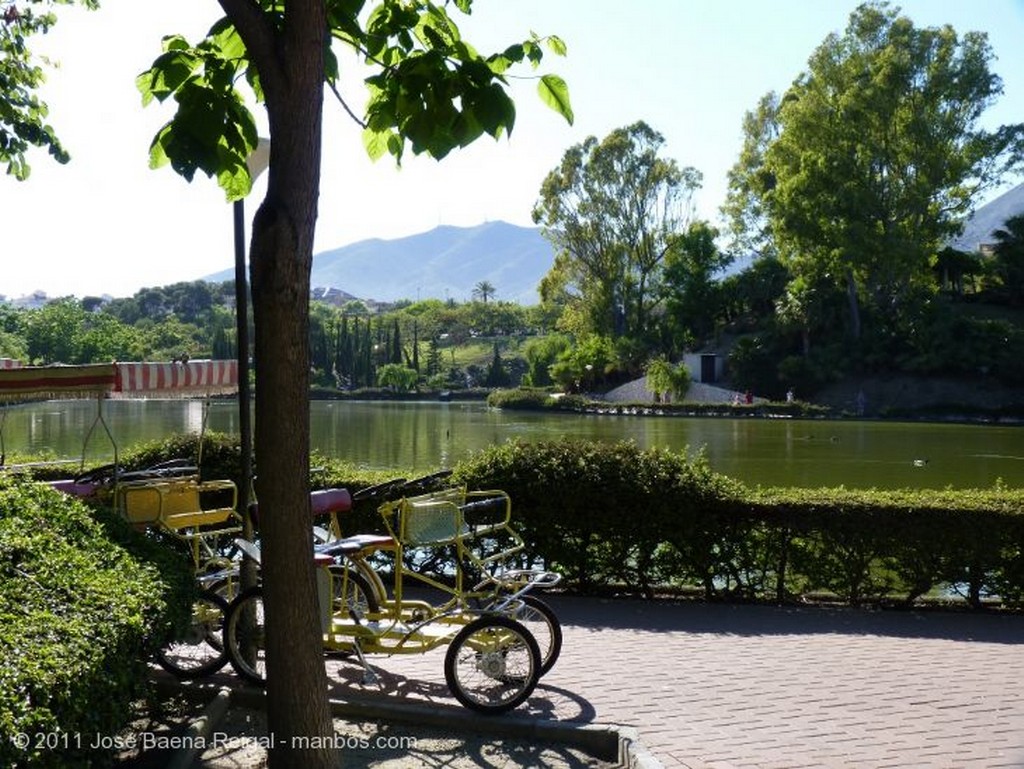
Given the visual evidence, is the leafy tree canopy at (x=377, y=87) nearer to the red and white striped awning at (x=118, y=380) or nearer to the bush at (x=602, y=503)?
the red and white striped awning at (x=118, y=380)

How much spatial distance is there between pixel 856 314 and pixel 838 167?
31.8ft

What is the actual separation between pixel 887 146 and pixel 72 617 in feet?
174

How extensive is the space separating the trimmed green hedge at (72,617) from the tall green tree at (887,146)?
49.6 metres

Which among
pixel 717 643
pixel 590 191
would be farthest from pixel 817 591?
pixel 590 191

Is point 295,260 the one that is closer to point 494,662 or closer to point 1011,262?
point 494,662

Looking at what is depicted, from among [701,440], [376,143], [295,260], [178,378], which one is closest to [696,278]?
[701,440]

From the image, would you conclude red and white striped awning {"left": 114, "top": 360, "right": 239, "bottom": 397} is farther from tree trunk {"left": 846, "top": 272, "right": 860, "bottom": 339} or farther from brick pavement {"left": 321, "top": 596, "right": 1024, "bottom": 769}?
tree trunk {"left": 846, "top": 272, "right": 860, "bottom": 339}

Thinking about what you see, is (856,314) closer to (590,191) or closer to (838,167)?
(838,167)

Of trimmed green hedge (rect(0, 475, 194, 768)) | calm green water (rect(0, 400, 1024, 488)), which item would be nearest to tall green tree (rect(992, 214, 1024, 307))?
calm green water (rect(0, 400, 1024, 488))

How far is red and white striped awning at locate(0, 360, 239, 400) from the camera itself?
679cm

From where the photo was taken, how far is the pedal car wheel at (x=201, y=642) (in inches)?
Result: 229

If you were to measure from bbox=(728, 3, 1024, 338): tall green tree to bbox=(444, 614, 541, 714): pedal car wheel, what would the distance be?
48.6 meters

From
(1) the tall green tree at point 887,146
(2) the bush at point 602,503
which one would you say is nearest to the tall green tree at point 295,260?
(2) the bush at point 602,503

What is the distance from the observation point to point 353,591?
236 inches
